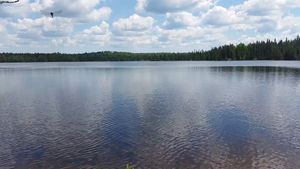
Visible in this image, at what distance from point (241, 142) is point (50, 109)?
2294 centimetres

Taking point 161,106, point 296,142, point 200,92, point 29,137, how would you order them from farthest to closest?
point 200,92 < point 161,106 < point 29,137 < point 296,142

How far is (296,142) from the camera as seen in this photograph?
77.2 ft

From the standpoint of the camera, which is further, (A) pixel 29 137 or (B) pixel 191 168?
(A) pixel 29 137

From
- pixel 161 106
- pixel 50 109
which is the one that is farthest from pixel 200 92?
pixel 50 109

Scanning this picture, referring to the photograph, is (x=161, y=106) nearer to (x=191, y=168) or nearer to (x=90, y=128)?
(x=90, y=128)

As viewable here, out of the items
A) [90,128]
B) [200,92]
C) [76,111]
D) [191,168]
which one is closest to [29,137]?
[90,128]

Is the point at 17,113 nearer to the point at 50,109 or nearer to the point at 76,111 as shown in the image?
the point at 50,109

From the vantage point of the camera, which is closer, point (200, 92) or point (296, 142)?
point (296, 142)

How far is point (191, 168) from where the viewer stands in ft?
61.8

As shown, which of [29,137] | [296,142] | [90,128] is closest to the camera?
[296,142]

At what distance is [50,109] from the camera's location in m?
37.6

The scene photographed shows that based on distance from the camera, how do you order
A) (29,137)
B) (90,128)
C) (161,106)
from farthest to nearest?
(161,106)
(90,128)
(29,137)

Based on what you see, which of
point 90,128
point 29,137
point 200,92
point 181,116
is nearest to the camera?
point 29,137

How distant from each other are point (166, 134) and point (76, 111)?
14.0 m
